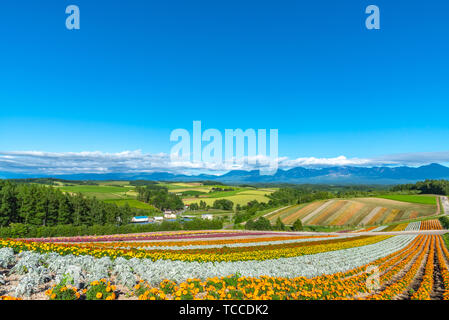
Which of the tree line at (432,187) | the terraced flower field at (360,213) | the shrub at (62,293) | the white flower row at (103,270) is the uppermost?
the shrub at (62,293)

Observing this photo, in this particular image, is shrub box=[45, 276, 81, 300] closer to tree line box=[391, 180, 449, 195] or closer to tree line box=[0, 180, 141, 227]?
tree line box=[0, 180, 141, 227]

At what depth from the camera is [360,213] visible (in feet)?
218

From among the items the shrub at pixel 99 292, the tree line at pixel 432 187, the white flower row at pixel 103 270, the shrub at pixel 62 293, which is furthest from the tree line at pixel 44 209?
the tree line at pixel 432 187

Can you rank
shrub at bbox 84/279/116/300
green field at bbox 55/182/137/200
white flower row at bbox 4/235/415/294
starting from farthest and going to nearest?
green field at bbox 55/182/137/200
white flower row at bbox 4/235/415/294
shrub at bbox 84/279/116/300

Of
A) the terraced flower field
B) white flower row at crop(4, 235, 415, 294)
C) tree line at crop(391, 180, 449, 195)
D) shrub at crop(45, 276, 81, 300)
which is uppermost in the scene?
shrub at crop(45, 276, 81, 300)

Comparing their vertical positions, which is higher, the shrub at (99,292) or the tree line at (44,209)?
the shrub at (99,292)

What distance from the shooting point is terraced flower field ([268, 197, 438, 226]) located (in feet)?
199

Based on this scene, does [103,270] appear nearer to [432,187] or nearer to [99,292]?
[99,292]

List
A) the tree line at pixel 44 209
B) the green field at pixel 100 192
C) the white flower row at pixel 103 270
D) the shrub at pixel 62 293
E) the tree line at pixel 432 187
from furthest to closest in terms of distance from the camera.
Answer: the tree line at pixel 432 187, the green field at pixel 100 192, the tree line at pixel 44 209, the white flower row at pixel 103 270, the shrub at pixel 62 293

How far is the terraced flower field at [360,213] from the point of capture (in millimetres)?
60688

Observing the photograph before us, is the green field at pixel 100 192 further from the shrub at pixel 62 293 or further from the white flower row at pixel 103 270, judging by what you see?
the shrub at pixel 62 293

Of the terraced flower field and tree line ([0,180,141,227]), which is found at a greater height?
tree line ([0,180,141,227])

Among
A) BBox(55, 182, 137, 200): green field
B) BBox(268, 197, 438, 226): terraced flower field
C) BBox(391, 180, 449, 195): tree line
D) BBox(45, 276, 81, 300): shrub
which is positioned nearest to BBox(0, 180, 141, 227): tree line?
BBox(268, 197, 438, 226): terraced flower field
